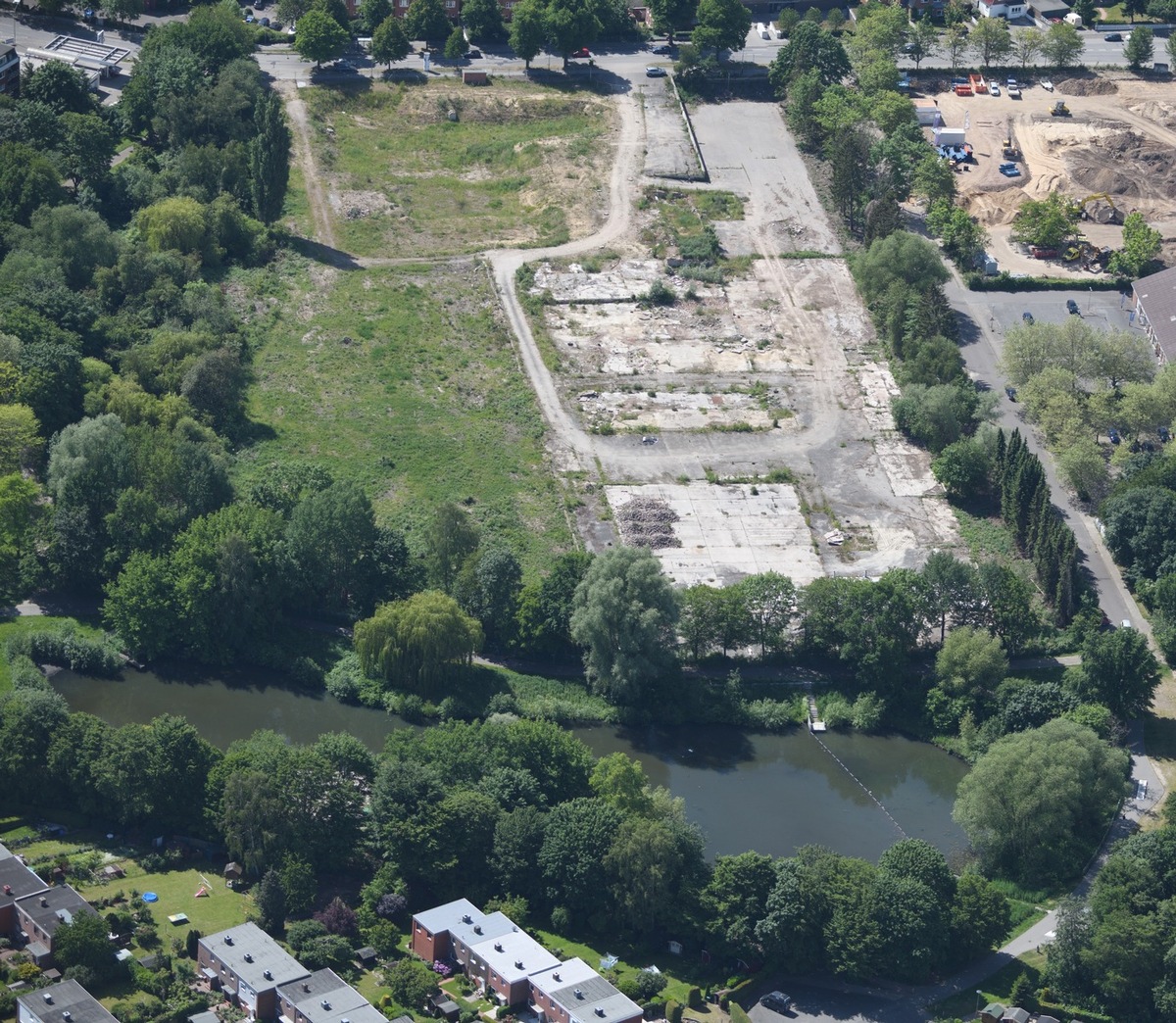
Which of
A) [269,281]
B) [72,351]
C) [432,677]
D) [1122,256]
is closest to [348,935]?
[432,677]

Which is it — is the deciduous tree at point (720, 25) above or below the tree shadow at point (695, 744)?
above

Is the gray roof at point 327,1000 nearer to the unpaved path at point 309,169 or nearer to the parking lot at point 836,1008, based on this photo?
the parking lot at point 836,1008

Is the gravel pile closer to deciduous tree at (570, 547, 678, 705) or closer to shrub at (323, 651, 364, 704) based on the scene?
deciduous tree at (570, 547, 678, 705)

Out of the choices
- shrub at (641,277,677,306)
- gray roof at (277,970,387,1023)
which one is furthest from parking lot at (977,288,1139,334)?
gray roof at (277,970,387,1023)

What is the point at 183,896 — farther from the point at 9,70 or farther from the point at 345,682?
the point at 9,70

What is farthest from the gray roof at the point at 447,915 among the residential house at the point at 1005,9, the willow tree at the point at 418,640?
the residential house at the point at 1005,9

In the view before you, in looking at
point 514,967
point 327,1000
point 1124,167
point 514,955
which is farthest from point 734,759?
point 1124,167
